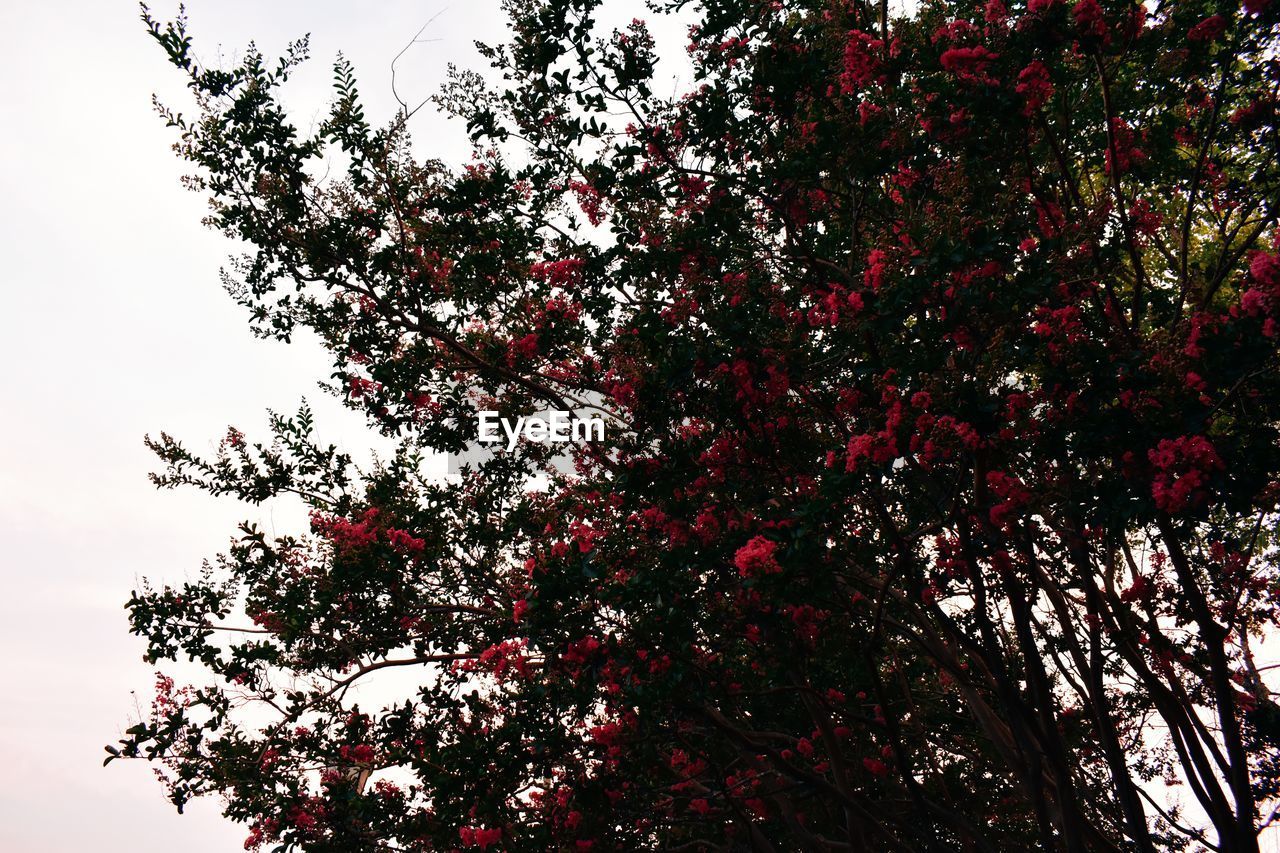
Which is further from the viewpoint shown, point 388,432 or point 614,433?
point 388,432

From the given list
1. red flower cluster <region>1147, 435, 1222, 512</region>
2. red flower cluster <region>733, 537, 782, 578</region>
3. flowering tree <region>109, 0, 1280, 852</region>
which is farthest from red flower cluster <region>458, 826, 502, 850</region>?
red flower cluster <region>1147, 435, 1222, 512</region>

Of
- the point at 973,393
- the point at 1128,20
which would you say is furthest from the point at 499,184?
the point at 1128,20

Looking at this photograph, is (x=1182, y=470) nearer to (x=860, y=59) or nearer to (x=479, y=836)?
(x=860, y=59)

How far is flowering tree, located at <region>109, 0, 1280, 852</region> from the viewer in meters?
4.55

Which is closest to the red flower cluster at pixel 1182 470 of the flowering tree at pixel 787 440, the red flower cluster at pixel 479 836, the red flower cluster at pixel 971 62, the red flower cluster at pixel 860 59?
the flowering tree at pixel 787 440

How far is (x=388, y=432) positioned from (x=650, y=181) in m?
3.36

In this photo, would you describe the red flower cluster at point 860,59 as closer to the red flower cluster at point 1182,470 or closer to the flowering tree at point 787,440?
the flowering tree at point 787,440

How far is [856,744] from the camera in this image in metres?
7.78

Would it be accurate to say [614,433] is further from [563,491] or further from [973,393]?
[973,393]

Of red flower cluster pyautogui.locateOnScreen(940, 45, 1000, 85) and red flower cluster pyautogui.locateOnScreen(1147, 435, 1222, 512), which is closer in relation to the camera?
red flower cluster pyautogui.locateOnScreen(1147, 435, 1222, 512)

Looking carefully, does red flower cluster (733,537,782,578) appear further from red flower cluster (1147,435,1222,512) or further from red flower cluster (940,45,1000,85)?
red flower cluster (940,45,1000,85)

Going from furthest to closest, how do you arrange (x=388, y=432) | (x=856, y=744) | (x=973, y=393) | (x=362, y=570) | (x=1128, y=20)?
(x=856, y=744)
(x=388, y=432)
(x=362, y=570)
(x=1128, y=20)
(x=973, y=393)

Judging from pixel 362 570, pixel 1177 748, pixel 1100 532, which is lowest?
pixel 1177 748

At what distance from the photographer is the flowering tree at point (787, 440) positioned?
455 cm
